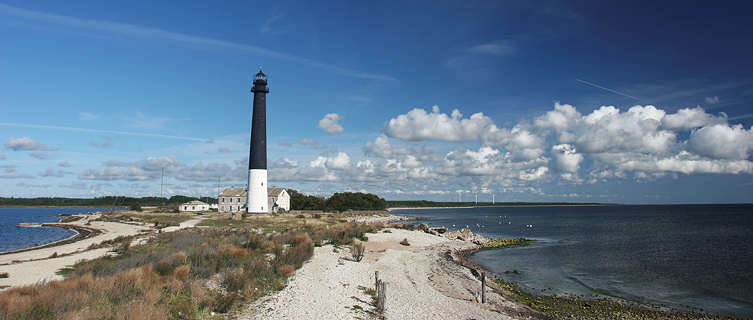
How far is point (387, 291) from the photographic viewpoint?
1845 cm

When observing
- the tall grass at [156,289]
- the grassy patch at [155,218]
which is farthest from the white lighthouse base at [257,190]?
the tall grass at [156,289]

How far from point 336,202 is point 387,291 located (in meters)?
77.7

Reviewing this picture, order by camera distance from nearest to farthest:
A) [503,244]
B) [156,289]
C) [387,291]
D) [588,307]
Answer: [156,289] → [588,307] → [387,291] → [503,244]

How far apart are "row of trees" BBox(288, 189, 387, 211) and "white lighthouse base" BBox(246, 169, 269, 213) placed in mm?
32570

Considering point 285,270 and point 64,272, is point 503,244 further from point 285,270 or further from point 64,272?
point 64,272

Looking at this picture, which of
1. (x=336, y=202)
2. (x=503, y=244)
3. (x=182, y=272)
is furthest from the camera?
(x=336, y=202)

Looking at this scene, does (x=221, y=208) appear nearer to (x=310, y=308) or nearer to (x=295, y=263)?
(x=295, y=263)

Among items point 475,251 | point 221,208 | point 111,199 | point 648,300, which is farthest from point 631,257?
point 111,199

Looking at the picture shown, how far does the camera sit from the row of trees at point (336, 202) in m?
91.5

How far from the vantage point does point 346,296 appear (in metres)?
16.3

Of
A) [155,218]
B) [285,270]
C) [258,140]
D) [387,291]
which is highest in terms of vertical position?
[258,140]

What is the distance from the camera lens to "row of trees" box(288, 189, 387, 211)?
91500 mm

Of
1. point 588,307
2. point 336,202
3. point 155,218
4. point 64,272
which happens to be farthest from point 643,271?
point 336,202

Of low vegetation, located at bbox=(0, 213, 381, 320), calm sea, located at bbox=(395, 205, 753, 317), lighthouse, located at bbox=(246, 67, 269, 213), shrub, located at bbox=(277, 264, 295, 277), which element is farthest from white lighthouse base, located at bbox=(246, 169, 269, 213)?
shrub, located at bbox=(277, 264, 295, 277)
